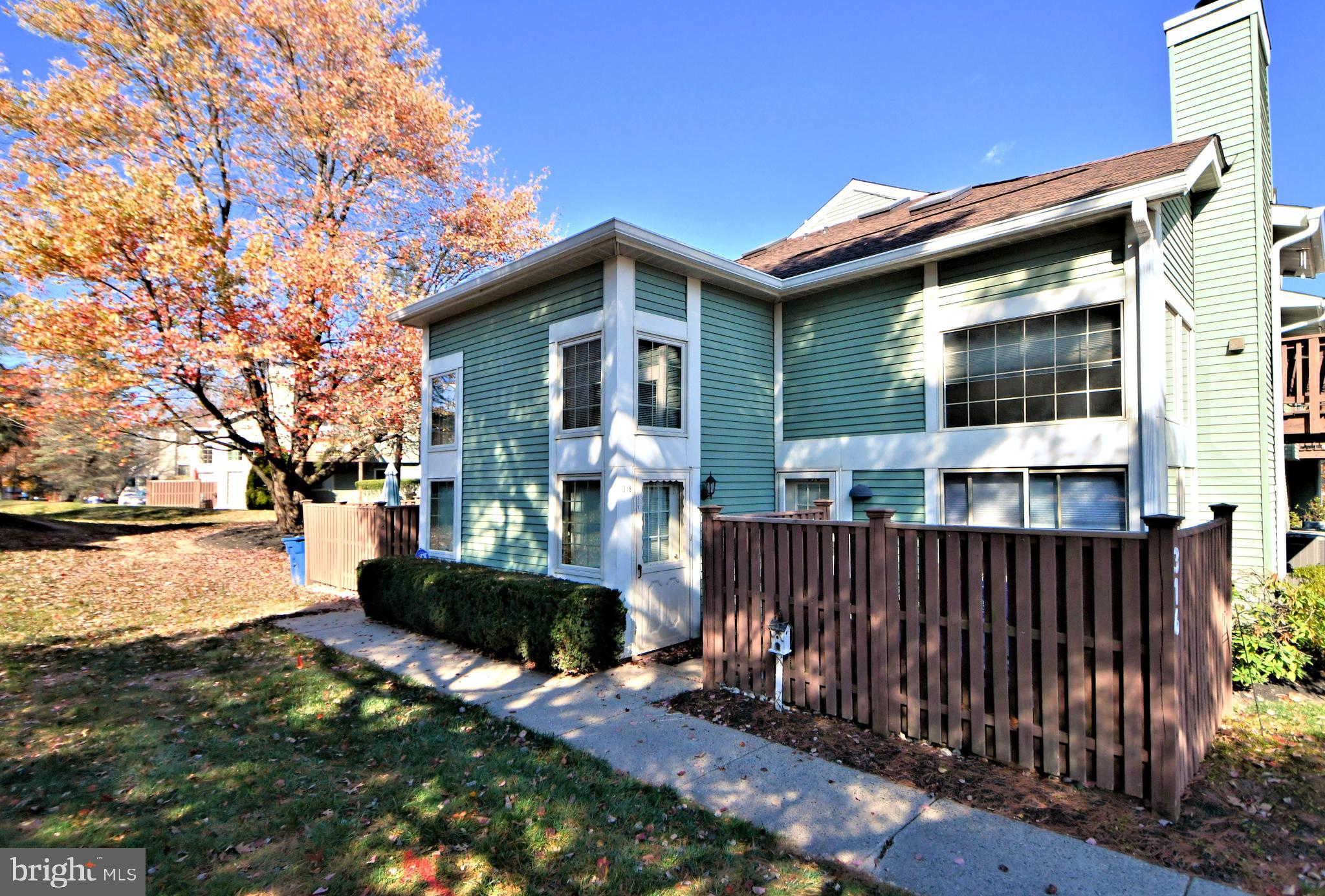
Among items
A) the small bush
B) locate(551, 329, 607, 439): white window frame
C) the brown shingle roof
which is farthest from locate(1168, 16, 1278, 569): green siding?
locate(551, 329, 607, 439): white window frame

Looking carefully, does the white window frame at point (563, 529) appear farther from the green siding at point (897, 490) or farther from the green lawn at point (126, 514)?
the green lawn at point (126, 514)

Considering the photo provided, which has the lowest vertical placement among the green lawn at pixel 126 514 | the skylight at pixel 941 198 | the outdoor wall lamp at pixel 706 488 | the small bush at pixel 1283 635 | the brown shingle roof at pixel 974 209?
the green lawn at pixel 126 514

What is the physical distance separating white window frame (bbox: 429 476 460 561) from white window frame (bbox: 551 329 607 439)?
266 cm

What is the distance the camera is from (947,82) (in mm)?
11852

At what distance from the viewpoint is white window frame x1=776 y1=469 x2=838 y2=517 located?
8555 mm

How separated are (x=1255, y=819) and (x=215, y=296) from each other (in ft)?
55.2

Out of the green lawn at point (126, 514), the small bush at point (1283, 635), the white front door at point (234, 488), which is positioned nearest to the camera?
the small bush at point (1283, 635)

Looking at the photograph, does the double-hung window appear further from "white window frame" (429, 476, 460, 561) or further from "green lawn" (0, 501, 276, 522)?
"green lawn" (0, 501, 276, 522)

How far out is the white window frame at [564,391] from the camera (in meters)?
7.45

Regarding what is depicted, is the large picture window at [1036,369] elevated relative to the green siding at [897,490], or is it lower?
elevated

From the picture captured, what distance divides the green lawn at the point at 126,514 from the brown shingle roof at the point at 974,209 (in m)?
21.5

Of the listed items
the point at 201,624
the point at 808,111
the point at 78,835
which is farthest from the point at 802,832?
the point at 808,111

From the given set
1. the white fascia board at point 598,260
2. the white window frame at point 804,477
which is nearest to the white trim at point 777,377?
the white fascia board at point 598,260

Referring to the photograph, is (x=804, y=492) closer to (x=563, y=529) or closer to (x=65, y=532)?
(x=563, y=529)
